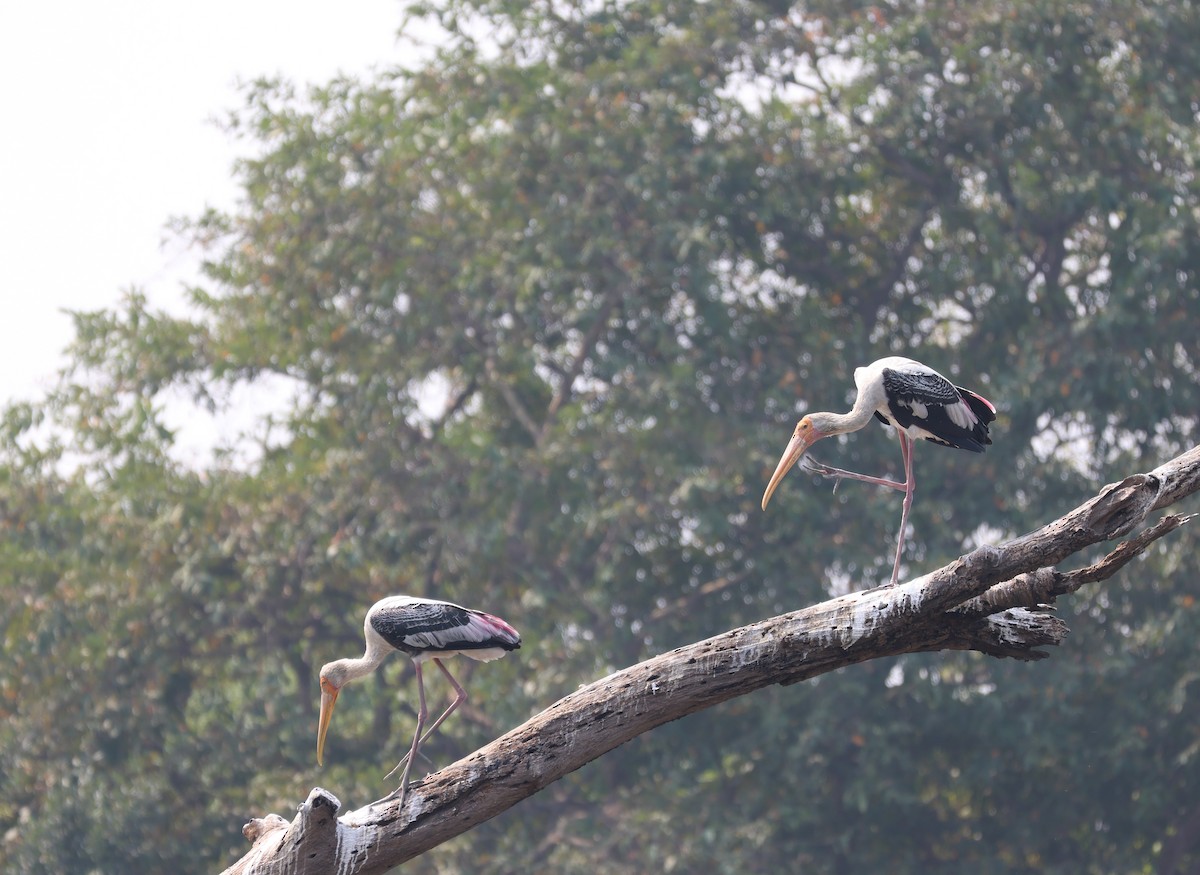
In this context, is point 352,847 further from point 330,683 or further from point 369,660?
point 330,683

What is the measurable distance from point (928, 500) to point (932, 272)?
2.02 meters

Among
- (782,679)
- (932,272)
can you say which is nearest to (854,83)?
(932,272)

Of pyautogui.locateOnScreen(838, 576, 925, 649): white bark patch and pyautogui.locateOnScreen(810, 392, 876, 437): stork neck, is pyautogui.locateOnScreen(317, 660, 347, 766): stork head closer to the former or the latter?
pyautogui.locateOnScreen(810, 392, 876, 437): stork neck

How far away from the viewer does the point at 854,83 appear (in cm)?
1390

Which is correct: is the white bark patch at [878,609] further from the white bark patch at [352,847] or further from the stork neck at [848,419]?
the white bark patch at [352,847]

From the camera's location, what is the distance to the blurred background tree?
1272cm

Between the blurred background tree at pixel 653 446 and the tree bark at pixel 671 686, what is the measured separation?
24.4 feet

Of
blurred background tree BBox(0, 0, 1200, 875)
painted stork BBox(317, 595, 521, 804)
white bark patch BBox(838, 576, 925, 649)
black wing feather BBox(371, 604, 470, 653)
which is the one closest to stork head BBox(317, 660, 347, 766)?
painted stork BBox(317, 595, 521, 804)

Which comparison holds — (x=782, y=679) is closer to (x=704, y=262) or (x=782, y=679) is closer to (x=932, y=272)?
(x=704, y=262)

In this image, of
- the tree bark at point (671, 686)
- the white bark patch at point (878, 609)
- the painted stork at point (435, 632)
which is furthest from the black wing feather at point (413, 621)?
the white bark patch at point (878, 609)

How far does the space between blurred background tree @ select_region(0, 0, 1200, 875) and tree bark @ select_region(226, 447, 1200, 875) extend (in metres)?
7.43

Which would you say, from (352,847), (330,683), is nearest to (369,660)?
(330,683)

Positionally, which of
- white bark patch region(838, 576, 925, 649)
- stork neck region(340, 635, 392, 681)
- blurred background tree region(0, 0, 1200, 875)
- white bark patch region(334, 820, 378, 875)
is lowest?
white bark patch region(838, 576, 925, 649)

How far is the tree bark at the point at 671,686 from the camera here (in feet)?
15.0
